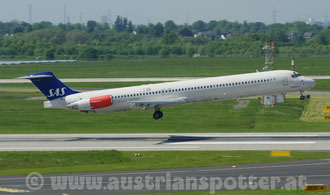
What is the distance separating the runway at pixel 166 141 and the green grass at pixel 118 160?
9.79 feet

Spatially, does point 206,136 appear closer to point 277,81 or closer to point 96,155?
point 277,81

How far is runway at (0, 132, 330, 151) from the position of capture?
54.0 m

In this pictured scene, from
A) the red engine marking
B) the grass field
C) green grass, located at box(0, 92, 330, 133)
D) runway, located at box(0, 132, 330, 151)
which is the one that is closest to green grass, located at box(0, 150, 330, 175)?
runway, located at box(0, 132, 330, 151)

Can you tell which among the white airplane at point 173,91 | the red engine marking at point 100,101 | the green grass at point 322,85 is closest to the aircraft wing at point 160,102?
the white airplane at point 173,91

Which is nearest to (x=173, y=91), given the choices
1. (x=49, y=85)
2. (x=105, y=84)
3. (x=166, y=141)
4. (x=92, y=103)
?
(x=166, y=141)

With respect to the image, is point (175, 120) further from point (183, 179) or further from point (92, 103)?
point (183, 179)

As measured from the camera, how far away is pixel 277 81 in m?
63.8

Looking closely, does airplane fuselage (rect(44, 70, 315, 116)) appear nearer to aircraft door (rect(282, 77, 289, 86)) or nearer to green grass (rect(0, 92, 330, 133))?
aircraft door (rect(282, 77, 289, 86))

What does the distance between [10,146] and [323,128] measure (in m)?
33.6

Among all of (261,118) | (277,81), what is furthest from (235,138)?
(261,118)

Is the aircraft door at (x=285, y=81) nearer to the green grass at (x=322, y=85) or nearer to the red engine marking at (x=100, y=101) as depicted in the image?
the red engine marking at (x=100, y=101)

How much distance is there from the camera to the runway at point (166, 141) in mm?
54000

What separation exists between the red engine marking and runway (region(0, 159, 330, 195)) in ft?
74.0

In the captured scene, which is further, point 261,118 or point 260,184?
point 261,118
